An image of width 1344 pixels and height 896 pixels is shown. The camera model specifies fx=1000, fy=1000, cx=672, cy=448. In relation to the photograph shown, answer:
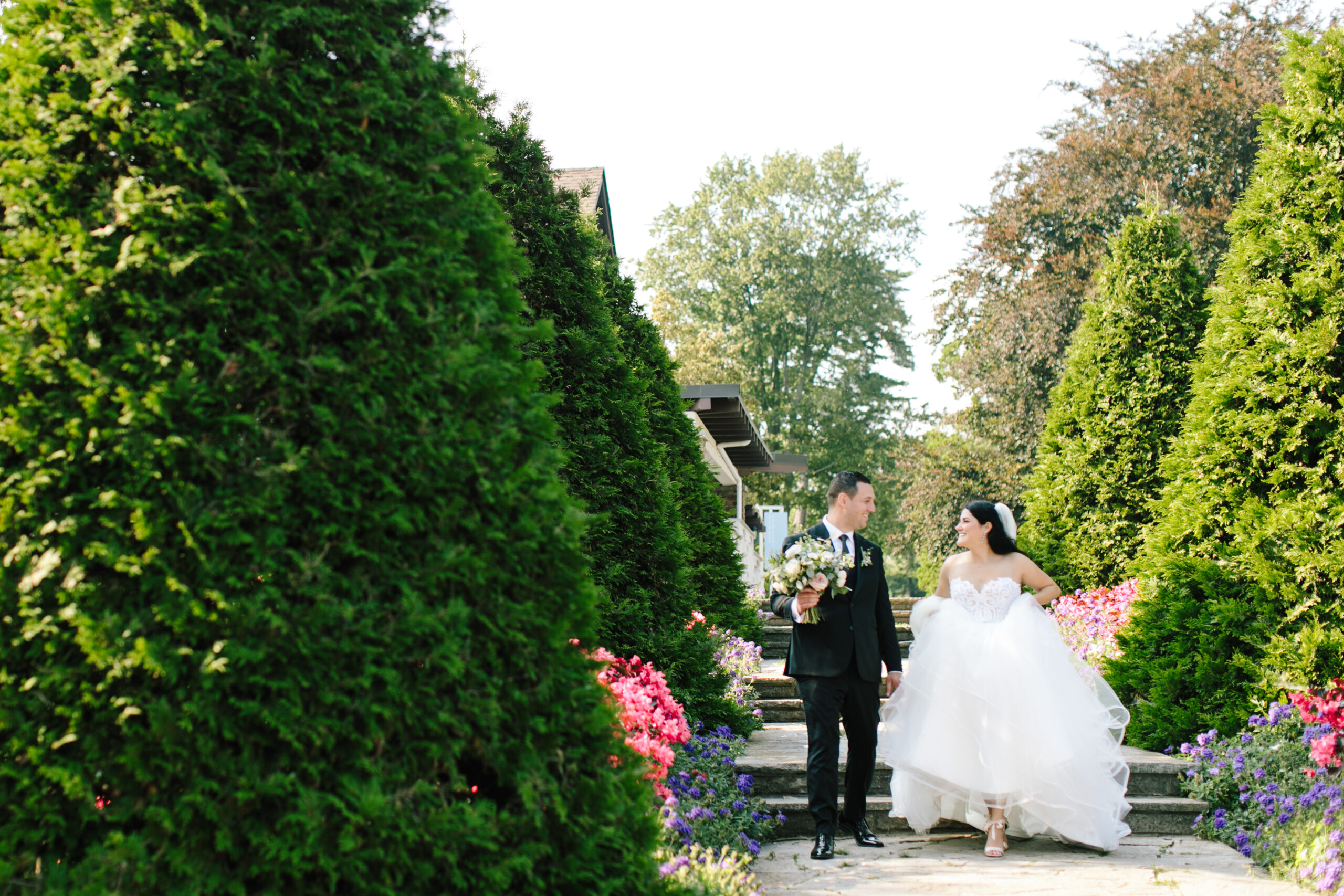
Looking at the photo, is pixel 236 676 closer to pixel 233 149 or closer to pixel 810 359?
pixel 233 149

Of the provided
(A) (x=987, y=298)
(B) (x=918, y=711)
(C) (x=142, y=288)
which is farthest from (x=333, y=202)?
(A) (x=987, y=298)

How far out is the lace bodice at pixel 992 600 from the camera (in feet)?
20.3

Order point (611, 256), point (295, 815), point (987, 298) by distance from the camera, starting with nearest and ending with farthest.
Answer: point (295, 815) → point (611, 256) → point (987, 298)

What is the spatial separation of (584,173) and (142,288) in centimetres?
1902

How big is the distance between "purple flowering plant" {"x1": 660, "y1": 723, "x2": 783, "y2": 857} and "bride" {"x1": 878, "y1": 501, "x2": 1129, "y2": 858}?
915 mm

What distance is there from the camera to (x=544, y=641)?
3.19 m

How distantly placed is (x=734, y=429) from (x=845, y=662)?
1481cm

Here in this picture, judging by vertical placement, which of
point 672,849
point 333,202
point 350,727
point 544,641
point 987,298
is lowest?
point 672,849

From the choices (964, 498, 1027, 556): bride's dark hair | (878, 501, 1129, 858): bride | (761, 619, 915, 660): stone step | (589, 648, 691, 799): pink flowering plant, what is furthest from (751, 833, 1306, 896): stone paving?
(761, 619, 915, 660): stone step

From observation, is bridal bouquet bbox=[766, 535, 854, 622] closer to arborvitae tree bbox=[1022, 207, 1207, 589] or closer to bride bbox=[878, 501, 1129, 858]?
bride bbox=[878, 501, 1129, 858]

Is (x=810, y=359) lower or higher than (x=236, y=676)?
higher

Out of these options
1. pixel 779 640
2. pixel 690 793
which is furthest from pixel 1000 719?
pixel 779 640

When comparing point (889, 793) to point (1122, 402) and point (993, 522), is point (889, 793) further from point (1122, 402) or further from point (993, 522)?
point (1122, 402)

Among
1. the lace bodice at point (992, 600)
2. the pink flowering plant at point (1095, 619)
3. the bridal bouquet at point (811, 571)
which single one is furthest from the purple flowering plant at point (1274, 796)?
the bridal bouquet at point (811, 571)
